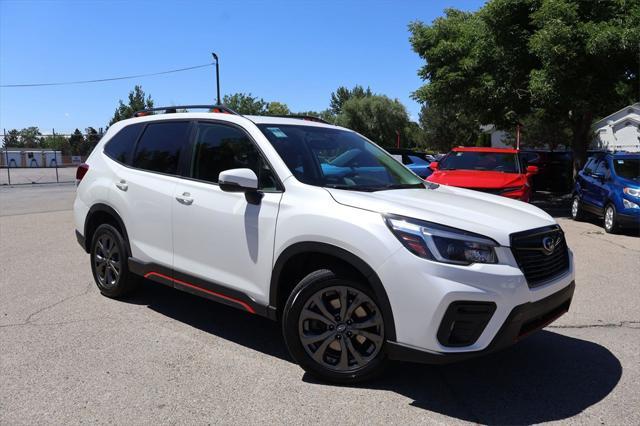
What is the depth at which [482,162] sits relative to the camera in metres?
10.7

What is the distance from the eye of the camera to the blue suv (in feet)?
31.7

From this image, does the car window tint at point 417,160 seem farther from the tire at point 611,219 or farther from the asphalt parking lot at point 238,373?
the asphalt parking lot at point 238,373

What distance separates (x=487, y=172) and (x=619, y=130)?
3380cm

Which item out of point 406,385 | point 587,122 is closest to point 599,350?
point 406,385

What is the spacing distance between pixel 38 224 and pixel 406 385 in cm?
946

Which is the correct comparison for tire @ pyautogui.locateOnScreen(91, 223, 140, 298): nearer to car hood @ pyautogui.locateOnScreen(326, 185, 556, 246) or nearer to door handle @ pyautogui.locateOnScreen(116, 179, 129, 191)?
door handle @ pyautogui.locateOnScreen(116, 179, 129, 191)

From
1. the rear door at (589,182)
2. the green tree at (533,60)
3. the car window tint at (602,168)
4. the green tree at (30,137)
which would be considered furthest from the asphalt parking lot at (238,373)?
the green tree at (30,137)

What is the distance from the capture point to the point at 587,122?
587 inches

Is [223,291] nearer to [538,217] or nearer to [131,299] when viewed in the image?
A: [131,299]

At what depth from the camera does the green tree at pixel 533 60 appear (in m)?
11.7

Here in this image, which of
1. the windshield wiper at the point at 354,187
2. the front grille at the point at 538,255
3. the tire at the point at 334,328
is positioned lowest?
the tire at the point at 334,328

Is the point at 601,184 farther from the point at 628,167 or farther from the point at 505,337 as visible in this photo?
the point at 505,337

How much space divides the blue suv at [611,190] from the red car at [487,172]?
1539 millimetres

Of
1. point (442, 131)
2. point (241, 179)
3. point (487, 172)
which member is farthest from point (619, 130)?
point (241, 179)
